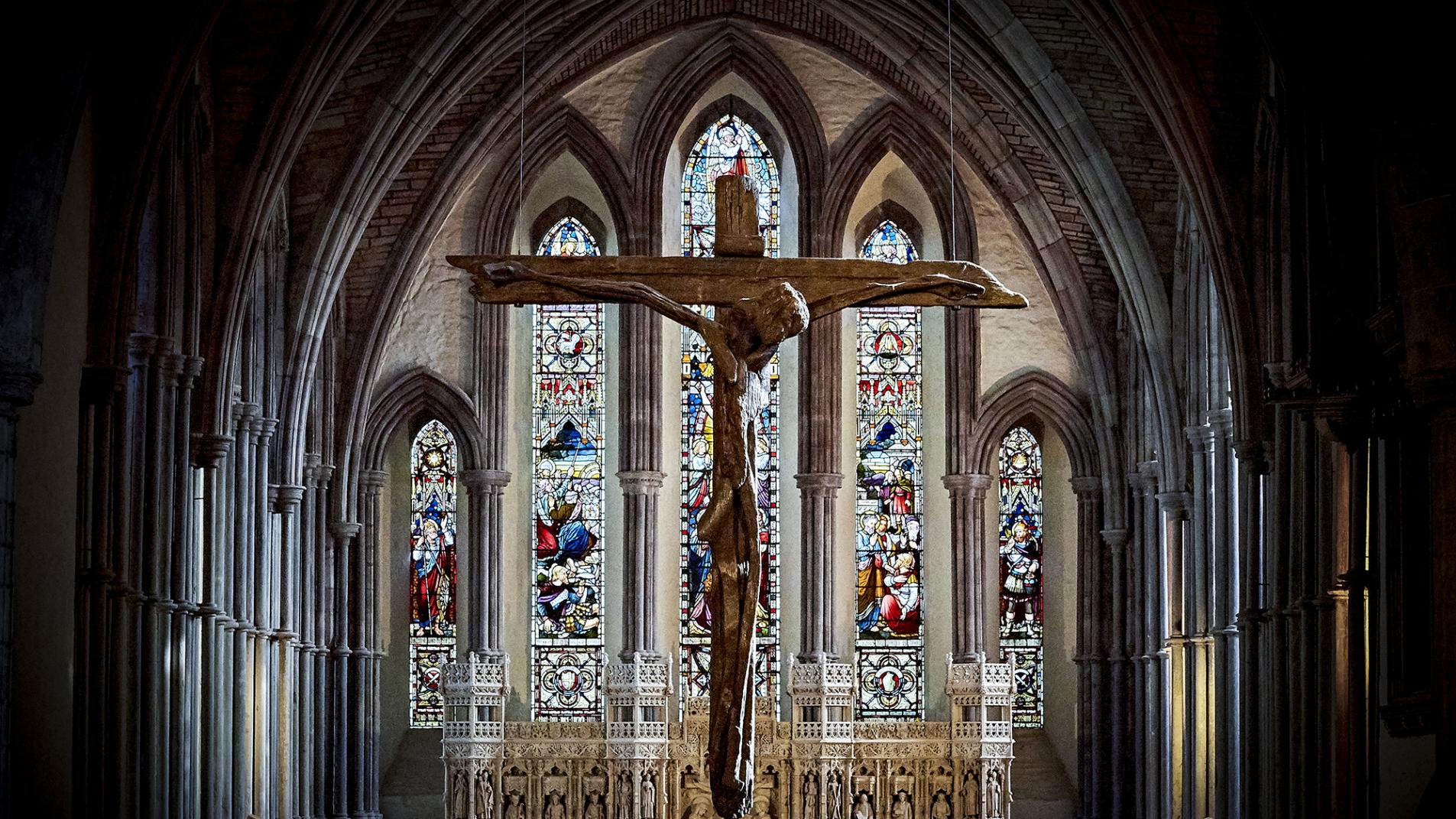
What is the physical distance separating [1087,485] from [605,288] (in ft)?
49.4

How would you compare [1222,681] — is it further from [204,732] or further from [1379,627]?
[204,732]

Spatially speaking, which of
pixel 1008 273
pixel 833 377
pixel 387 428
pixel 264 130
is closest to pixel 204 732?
pixel 264 130

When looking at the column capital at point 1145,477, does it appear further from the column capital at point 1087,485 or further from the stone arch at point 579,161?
the stone arch at point 579,161

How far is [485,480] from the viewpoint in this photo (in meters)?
30.1

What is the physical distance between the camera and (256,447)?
26.2 m

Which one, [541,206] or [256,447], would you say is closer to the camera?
[256,447]

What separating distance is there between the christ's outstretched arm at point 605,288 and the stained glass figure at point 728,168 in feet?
50.4

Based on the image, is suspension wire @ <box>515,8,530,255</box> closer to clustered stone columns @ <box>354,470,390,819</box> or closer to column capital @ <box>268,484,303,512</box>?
clustered stone columns @ <box>354,470,390,819</box>

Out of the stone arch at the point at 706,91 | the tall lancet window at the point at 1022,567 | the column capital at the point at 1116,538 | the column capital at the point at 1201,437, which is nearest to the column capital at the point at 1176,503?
the column capital at the point at 1201,437

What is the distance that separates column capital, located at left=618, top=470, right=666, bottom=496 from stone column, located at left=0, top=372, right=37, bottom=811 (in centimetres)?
1504

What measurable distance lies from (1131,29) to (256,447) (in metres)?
9.58

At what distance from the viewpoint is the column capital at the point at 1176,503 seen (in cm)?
2648

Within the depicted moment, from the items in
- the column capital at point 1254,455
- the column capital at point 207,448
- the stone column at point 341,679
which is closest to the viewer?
the column capital at point 1254,455

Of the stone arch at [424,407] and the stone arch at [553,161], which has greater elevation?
the stone arch at [553,161]
